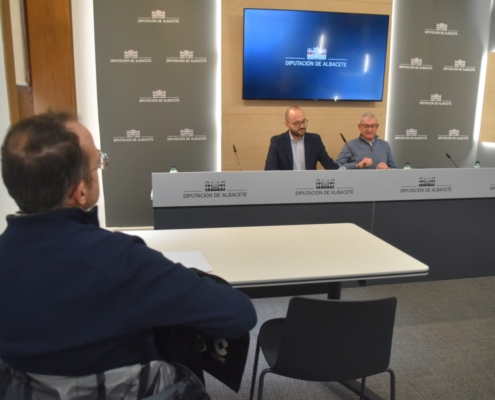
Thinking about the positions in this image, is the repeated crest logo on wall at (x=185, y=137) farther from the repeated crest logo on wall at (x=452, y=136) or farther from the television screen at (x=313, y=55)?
the repeated crest logo on wall at (x=452, y=136)

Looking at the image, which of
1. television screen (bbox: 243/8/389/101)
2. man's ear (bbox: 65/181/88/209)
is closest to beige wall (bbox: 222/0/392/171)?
television screen (bbox: 243/8/389/101)

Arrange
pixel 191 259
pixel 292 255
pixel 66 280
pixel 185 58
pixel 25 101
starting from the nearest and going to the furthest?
pixel 66 280 → pixel 191 259 → pixel 292 255 → pixel 25 101 → pixel 185 58

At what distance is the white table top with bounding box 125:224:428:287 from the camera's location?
1549mm

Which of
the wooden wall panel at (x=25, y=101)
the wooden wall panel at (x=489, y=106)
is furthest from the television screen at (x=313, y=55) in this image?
the wooden wall panel at (x=25, y=101)

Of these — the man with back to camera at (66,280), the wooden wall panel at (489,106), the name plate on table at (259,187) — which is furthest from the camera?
the wooden wall panel at (489,106)

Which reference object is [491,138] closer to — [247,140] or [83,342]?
[247,140]

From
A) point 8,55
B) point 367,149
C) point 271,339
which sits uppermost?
point 8,55

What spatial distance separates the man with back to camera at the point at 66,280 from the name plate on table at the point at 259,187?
79.6 inches

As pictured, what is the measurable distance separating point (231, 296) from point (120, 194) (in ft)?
12.6

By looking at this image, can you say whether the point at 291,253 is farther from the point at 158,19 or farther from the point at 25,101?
the point at 158,19

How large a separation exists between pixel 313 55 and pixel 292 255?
135 inches

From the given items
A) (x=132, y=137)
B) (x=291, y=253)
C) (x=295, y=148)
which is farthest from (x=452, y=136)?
(x=291, y=253)

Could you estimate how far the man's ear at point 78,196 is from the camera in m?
0.90

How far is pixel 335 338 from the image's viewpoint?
1.35 metres
